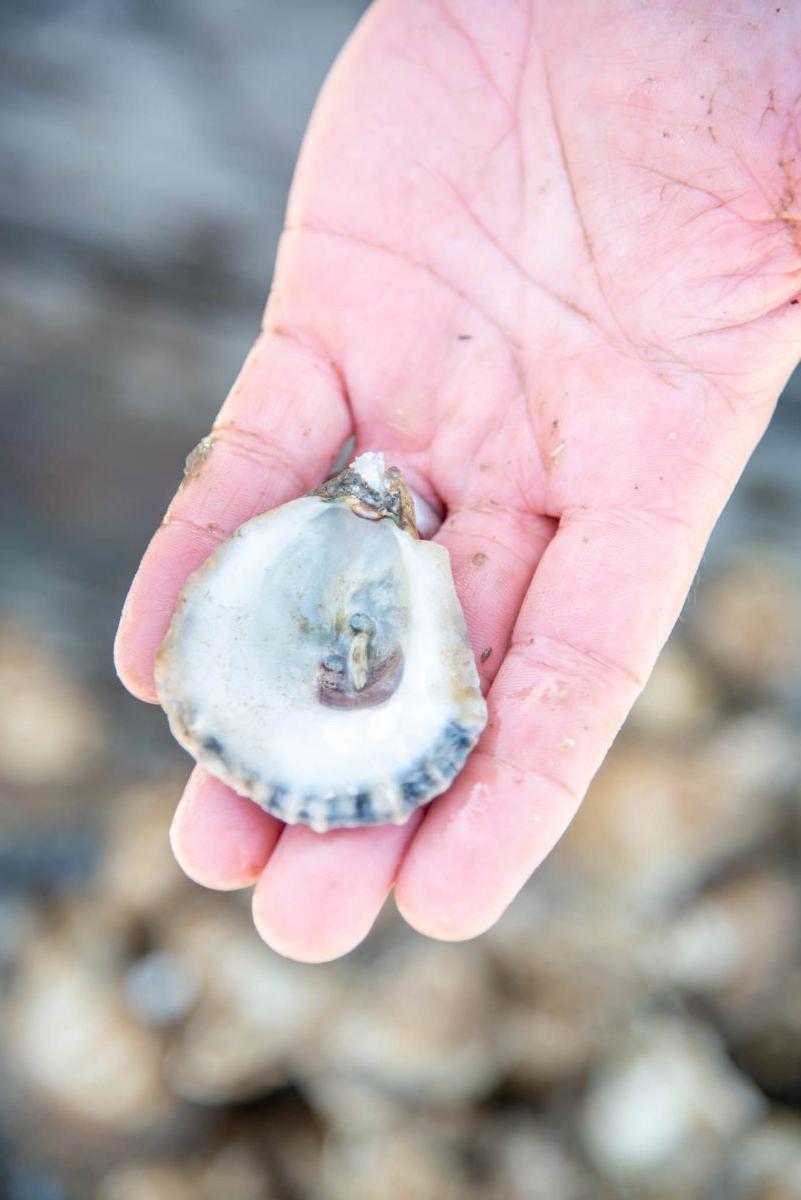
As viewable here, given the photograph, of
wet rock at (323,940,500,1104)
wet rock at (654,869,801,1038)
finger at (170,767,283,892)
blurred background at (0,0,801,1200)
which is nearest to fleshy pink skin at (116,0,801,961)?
finger at (170,767,283,892)

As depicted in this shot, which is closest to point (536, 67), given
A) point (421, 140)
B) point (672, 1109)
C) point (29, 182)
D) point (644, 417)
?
point (421, 140)

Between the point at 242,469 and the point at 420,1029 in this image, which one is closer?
the point at 242,469

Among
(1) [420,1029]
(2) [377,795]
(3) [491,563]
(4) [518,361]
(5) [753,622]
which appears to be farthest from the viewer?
(5) [753,622]

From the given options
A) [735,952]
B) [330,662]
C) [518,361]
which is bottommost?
[735,952]

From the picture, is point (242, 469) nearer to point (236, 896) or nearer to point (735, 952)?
point (236, 896)

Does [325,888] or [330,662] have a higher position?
[330,662]

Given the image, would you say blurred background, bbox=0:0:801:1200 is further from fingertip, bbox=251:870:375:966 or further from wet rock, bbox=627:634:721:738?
fingertip, bbox=251:870:375:966

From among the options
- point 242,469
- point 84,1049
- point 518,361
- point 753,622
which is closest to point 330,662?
point 242,469

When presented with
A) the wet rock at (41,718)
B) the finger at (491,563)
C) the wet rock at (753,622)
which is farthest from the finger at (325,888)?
the wet rock at (753,622)
